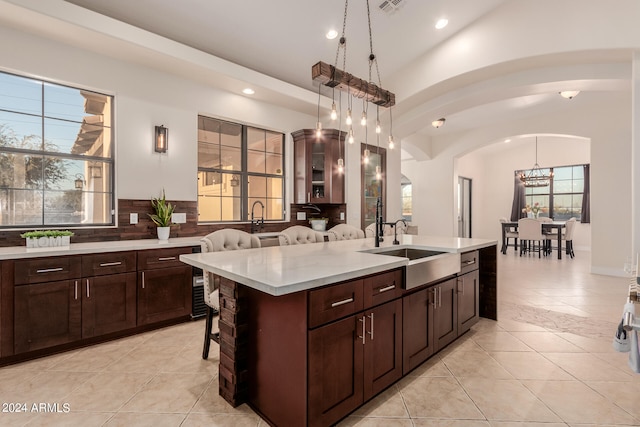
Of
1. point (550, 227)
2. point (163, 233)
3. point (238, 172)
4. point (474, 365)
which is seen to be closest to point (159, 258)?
point (163, 233)

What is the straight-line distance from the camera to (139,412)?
188cm

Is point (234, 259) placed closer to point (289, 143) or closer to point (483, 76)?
point (289, 143)

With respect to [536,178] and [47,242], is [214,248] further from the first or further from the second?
[536,178]

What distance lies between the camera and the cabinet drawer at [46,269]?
2486 millimetres

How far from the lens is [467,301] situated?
2996mm

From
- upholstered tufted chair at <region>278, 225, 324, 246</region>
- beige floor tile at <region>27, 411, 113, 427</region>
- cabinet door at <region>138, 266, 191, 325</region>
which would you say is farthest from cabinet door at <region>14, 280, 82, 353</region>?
upholstered tufted chair at <region>278, 225, 324, 246</region>

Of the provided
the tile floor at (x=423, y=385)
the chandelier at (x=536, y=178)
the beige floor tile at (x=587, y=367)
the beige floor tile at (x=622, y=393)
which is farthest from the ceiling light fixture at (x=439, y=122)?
the beige floor tile at (x=622, y=393)

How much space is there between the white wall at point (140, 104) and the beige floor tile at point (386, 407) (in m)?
3.19

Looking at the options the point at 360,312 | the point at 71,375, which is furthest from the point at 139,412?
the point at 360,312

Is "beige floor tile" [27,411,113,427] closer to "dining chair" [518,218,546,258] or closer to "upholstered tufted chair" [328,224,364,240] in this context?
"upholstered tufted chair" [328,224,364,240]

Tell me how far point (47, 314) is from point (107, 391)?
1041 mm

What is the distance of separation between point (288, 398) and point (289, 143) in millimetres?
4080

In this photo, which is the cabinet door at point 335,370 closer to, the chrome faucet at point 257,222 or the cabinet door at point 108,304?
the cabinet door at point 108,304

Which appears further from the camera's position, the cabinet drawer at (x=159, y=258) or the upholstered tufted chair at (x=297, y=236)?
the upholstered tufted chair at (x=297, y=236)
